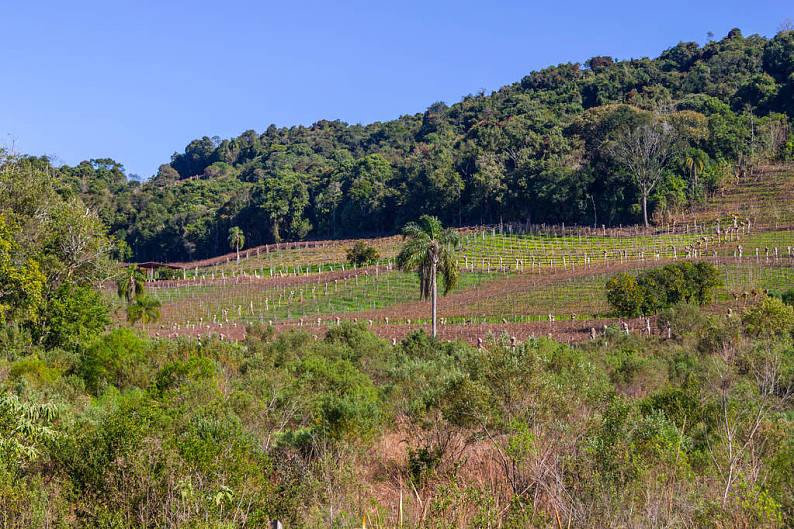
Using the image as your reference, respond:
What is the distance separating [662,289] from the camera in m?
34.5

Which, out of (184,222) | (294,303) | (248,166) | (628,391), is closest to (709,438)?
(628,391)

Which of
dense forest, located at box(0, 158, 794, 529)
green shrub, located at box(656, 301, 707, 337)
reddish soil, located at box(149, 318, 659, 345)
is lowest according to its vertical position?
reddish soil, located at box(149, 318, 659, 345)

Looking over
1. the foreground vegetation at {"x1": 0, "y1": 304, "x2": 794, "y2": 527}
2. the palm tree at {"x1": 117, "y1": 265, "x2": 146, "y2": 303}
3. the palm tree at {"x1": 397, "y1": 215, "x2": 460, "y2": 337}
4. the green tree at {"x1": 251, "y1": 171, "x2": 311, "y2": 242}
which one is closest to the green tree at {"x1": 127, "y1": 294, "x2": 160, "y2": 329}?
the palm tree at {"x1": 117, "y1": 265, "x2": 146, "y2": 303}

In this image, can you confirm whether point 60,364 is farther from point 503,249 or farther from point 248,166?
point 248,166

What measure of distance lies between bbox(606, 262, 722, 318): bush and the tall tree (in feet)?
87.2

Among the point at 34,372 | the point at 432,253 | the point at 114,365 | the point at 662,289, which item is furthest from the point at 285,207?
the point at 34,372

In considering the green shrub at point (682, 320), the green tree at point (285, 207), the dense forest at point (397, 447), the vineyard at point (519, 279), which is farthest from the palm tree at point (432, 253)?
the green tree at point (285, 207)

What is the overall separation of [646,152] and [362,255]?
1182 inches

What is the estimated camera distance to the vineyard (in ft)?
120

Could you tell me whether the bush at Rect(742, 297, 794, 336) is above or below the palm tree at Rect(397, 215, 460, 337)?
below

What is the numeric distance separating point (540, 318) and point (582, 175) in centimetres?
3419

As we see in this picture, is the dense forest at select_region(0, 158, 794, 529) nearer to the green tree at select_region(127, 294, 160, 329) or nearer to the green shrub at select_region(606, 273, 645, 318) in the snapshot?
the green shrub at select_region(606, 273, 645, 318)

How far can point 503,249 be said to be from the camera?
193 feet

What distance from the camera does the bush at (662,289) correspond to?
33750mm
